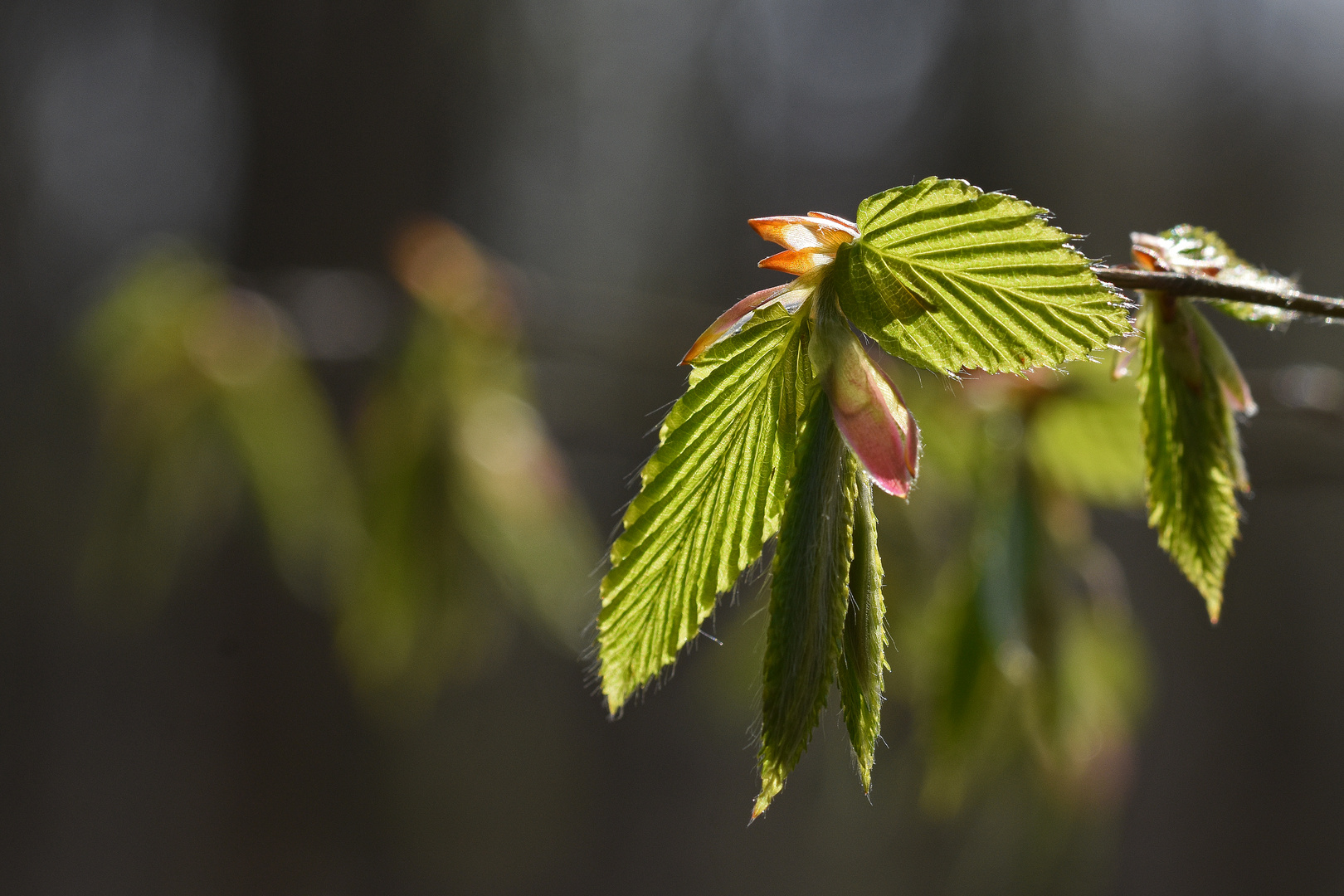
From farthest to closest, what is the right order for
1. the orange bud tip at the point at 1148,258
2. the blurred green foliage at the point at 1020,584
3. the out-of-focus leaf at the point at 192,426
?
the out-of-focus leaf at the point at 192,426 < the blurred green foliage at the point at 1020,584 < the orange bud tip at the point at 1148,258

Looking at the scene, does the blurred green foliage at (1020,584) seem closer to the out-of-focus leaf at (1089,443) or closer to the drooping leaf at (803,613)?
the out-of-focus leaf at (1089,443)

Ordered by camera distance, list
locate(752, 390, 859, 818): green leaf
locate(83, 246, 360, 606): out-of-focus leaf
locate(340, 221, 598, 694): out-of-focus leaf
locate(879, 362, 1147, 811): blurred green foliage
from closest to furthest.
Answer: locate(752, 390, 859, 818): green leaf → locate(879, 362, 1147, 811): blurred green foliage → locate(340, 221, 598, 694): out-of-focus leaf → locate(83, 246, 360, 606): out-of-focus leaf

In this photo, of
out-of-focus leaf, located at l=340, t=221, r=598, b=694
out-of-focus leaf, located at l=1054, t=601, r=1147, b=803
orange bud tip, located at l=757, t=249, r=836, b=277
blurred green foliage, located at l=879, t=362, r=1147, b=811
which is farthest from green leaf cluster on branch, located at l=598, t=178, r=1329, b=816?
out-of-focus leaf, located at l=340, t=221, r=598, b=694

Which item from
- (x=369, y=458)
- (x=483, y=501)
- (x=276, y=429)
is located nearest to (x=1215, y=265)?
(x=483, y=501)

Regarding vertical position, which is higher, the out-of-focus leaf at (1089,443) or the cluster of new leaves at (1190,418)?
the cluster of new leaves at (1190,418)

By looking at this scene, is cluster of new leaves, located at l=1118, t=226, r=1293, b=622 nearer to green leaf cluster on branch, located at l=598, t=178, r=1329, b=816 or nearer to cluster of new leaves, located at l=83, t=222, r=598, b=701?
green leaf cluster on branch, located at l=598, t=178, r=1329, b=816

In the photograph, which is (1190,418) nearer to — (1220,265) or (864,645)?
(1220,265)

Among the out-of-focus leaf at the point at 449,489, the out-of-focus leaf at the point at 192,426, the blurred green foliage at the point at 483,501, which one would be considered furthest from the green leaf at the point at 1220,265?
the out-of-focus leaf at the point at 192,426
